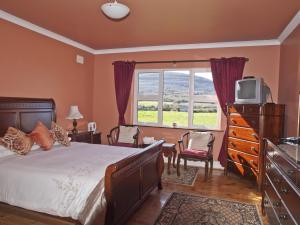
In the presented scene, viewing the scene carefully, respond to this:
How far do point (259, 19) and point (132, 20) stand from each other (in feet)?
6.40

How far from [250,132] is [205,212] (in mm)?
1646

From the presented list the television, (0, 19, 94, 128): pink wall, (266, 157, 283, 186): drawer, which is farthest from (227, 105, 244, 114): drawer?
A: (0, 19, 94, 128): pink wall

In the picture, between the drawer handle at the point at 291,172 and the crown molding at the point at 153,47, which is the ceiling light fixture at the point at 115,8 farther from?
the drawer handle at the point at 291,172

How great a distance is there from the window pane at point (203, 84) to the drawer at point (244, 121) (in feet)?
3.10

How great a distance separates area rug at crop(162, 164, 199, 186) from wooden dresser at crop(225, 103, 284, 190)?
725mm

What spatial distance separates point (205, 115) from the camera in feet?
16.5

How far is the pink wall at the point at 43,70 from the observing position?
3539mm

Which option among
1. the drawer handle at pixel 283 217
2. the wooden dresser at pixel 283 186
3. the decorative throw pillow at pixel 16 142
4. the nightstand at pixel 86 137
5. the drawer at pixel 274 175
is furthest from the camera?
the nightstand at pixel 86 137

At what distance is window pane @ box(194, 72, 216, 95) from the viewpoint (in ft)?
16.3

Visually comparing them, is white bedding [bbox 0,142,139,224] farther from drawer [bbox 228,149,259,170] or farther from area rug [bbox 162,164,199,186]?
drawer [bbox 228,149,259,170]

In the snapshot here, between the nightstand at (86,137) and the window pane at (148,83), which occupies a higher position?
the window pane at (148,83)

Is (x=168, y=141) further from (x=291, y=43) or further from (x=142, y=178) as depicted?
(x=291, y=43)

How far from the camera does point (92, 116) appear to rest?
5.80 meters

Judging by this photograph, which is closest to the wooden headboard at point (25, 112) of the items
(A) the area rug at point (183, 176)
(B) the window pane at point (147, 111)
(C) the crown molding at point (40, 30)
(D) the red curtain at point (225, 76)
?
(C) the crown molding at point (40, 30)
